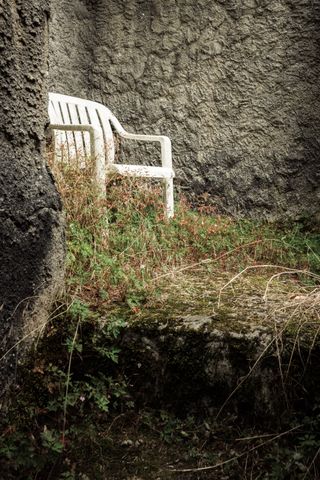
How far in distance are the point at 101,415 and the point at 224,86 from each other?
3633mm

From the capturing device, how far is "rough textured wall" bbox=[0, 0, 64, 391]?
236cm

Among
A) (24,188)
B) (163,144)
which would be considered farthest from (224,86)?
(24,188)

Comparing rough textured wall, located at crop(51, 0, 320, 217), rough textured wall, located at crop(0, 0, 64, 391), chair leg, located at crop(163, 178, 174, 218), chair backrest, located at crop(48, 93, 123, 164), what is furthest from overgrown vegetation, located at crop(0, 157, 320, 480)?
rough textured wall, located at crop(51, 0, 320, 217)

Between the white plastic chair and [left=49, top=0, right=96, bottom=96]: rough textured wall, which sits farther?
[left=49, top=0, right=96, bottom=96]: rough textured wall

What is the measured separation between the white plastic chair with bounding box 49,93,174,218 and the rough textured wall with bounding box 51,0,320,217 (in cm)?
51

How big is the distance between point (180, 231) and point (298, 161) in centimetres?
153

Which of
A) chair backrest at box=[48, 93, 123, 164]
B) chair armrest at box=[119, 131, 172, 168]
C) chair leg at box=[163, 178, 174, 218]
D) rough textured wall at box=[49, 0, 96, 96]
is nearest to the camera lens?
chair leg at box=[163, 178, 174, 218]

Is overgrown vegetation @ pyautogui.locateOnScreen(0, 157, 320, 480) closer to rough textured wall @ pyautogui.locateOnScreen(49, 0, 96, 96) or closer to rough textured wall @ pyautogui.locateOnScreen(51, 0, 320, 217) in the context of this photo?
rough textured wall @ pyautogui.locateOnScreen(51, 0, 320, 217)

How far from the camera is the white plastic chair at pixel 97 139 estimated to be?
3881mm

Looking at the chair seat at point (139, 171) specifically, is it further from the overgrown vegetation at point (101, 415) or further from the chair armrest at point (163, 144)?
the overgrown vegetation at point (101, 415)

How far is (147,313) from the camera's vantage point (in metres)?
2.57

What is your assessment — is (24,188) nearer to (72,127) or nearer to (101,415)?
(101,415)

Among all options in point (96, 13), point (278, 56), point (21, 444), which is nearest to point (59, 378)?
point (21, 444)

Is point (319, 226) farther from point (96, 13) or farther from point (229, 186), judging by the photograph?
point (96, 13)
